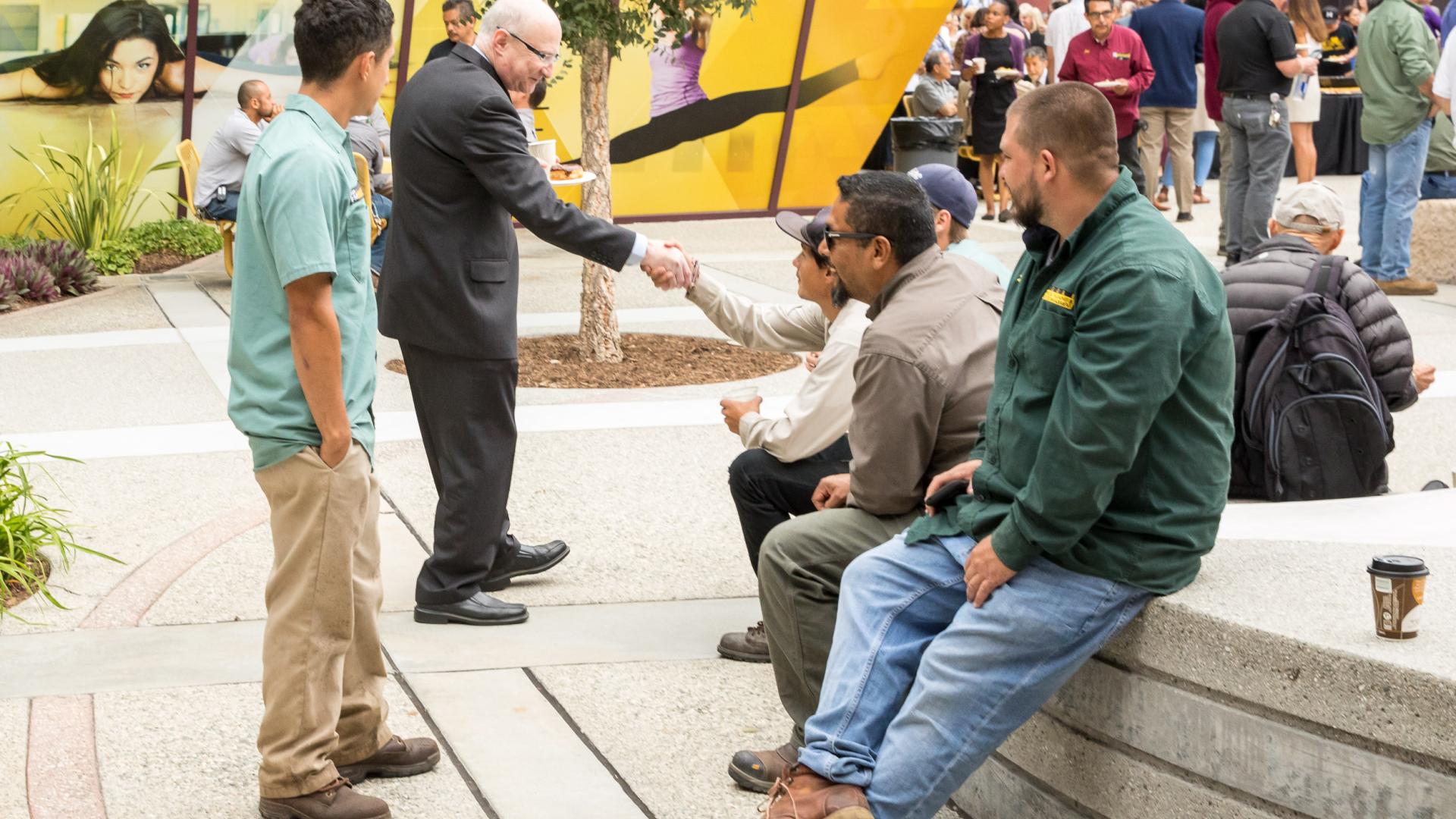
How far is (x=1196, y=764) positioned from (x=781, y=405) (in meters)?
5.27

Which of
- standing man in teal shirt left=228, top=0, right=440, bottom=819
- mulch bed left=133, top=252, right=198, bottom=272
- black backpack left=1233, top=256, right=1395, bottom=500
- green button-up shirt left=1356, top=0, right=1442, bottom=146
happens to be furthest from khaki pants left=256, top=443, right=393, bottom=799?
mulch bed left=133, top=252, right=198, bottom=272

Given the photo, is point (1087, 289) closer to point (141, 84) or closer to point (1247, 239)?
point (1247, 239)

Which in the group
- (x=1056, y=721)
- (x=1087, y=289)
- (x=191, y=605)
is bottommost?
(x=191, y=605)

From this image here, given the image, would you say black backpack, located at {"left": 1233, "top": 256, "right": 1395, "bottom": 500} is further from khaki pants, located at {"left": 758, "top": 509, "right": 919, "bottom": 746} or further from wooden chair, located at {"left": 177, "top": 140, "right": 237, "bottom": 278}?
wooden chair, located at {"left": 177, "top": 140, "right": 237, "bottom": 278}

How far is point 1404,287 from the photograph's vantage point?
11555 millimetres

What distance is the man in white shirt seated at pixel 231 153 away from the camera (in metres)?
11.8

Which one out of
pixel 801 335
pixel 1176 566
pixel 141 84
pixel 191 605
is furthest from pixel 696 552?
pixel 141 84

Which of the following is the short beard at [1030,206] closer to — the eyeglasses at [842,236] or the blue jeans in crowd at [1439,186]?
the eyeglasses at [842,236]

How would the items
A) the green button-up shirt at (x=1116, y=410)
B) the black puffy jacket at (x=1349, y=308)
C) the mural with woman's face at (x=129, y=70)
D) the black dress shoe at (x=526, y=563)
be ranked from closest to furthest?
the green button-up shirt at (x=1116, y=410) → the black puffy jacket at (x=1349, y=308) → the black dress shoe at (x=526, y=563) → the mural with woman's face at (x=129, y=70)

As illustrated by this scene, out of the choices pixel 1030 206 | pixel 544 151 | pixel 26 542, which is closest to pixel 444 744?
pixel 1030 206

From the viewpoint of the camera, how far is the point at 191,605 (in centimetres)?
547

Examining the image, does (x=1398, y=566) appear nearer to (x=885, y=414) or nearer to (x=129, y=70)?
(x=885, y=414)

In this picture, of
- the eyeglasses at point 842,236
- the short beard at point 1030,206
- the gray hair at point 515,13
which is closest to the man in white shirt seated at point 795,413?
the eyeglasses at point 842,236

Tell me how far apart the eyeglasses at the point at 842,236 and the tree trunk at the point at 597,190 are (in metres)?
5.15
